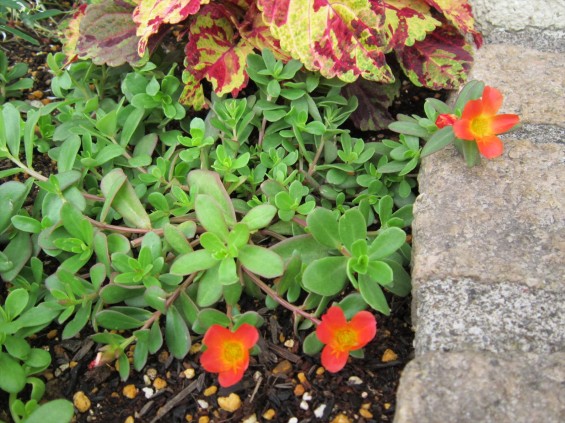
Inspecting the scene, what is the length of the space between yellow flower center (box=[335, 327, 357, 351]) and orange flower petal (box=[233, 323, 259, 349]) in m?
0.17

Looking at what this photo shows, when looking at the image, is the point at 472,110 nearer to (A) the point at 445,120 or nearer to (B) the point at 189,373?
(A) the point at 445,120

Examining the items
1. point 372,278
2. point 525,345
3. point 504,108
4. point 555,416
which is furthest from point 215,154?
point 555,416

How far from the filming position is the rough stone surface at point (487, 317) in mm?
1280

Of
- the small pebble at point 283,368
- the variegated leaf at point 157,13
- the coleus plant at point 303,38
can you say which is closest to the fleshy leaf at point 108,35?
the coleus plant at point 303,38

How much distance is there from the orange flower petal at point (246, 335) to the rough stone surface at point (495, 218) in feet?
1.28

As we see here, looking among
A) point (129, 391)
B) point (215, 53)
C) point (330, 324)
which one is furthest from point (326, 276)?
point (215, 53)

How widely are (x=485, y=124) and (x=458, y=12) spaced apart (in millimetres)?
537

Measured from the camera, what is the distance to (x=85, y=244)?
5.27 feet

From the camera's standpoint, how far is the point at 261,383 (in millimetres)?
1484

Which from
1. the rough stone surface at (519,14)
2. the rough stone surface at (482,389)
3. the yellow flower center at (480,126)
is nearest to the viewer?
the rough stone surface at (482,389)

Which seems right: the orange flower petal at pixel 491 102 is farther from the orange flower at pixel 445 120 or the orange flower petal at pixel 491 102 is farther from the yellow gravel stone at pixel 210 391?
the yellow gravel stone at pixel 210 391

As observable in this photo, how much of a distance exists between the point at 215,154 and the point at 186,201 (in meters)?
0.27

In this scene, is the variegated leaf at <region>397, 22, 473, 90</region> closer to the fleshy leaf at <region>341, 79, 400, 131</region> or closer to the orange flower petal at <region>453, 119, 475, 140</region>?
the fleshy leaf at <region>341, 79, 400, 131</region>

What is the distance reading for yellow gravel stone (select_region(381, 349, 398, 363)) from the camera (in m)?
1.49
